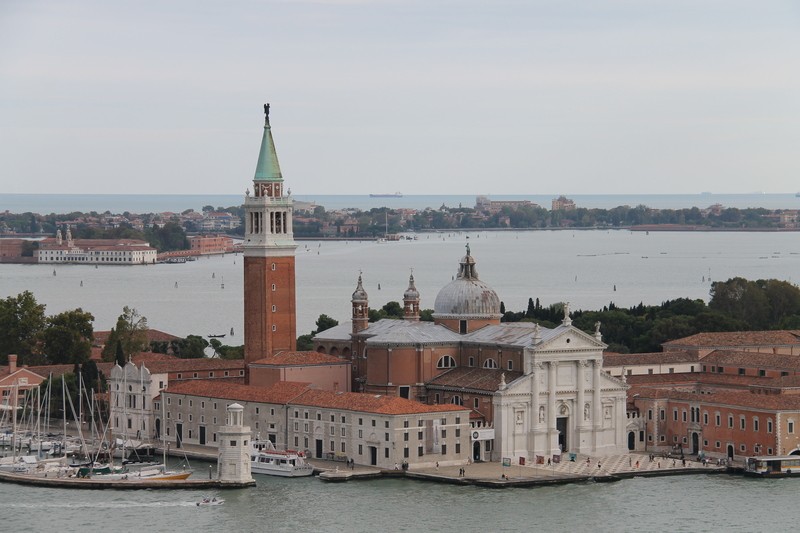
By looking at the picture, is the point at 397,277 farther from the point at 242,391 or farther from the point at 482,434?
the point at 482,434

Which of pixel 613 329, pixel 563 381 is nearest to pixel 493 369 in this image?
pixel 563 381

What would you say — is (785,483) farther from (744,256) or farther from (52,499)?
(744,256)

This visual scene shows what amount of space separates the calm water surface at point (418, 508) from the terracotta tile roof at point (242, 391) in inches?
160

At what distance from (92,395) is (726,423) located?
17460mm

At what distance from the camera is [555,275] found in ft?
395

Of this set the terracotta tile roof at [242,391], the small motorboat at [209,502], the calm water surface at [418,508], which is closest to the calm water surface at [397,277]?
the terracotta tile roof at [242,391]

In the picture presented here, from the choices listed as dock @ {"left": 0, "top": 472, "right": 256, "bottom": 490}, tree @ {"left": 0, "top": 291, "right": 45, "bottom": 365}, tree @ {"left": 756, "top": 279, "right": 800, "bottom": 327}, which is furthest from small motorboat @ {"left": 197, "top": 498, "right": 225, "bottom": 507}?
tree @ {"left": 756, "top": 279, "right": 800, "bottom": 327}

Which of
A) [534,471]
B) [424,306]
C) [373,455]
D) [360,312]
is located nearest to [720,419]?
[534,471]

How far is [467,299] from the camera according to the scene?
46.9m

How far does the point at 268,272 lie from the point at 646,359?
1149 cm

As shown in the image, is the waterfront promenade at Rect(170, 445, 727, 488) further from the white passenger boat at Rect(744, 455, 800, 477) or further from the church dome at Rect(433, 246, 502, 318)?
the church dome at Rect(433, 246, 502, 318)

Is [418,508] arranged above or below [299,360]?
below

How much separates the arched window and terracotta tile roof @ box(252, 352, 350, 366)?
10.7 ft
